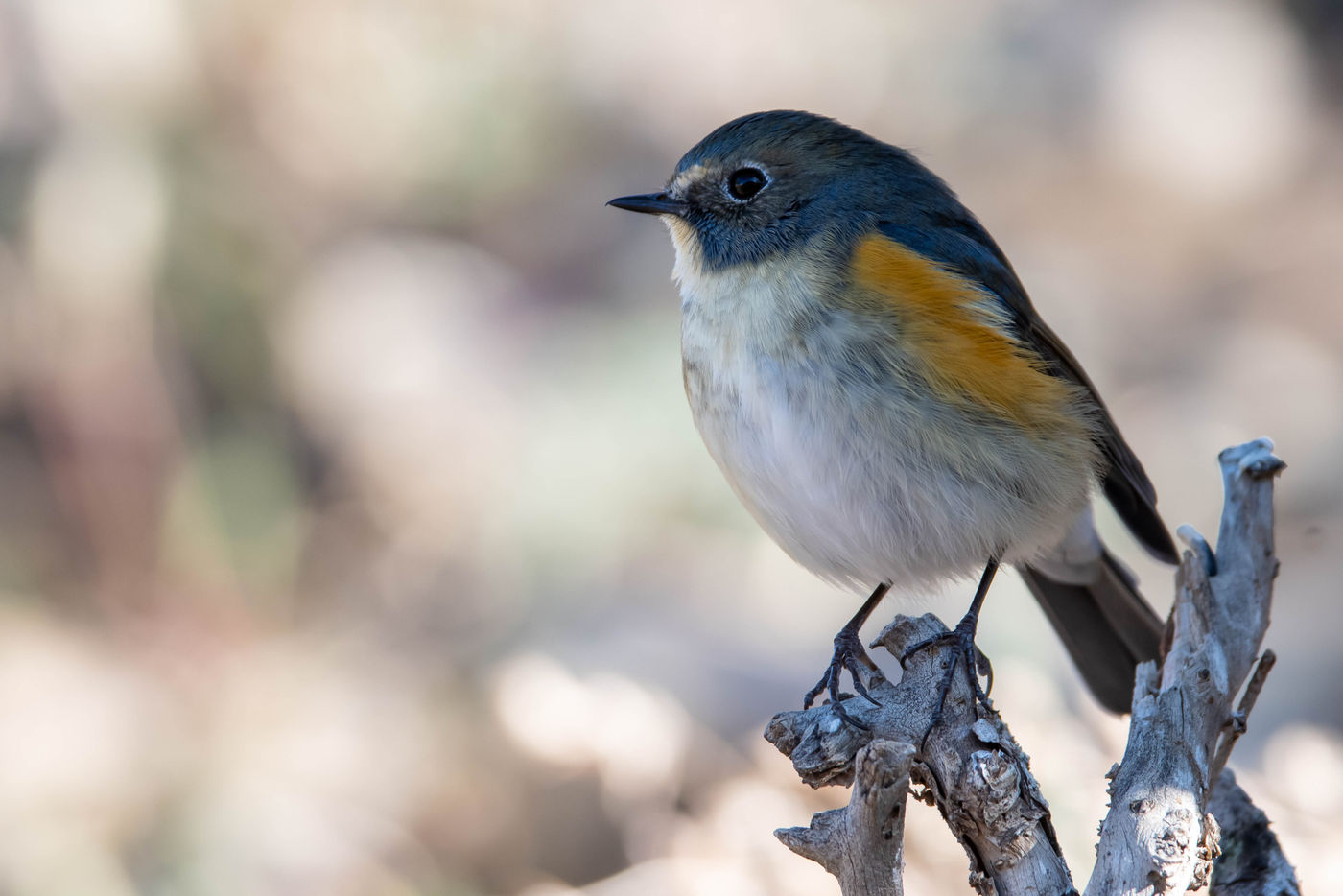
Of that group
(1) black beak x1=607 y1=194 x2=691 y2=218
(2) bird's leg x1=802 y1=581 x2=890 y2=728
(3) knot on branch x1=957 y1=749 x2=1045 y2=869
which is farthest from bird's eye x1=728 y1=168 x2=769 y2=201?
(3) knot on branch x1=957 y1=749 x2=1045 y2=869

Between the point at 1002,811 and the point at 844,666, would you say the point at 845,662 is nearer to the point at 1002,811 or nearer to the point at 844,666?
the point at 844,666

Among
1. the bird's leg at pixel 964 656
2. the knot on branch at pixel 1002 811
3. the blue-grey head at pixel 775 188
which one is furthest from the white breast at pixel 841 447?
the knot on branch at pixel 1002 811

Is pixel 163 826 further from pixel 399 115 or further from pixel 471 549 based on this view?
pixel 399 115

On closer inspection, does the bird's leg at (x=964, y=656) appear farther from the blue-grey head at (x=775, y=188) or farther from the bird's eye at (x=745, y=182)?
the bird's eye at (x=745, y=182)

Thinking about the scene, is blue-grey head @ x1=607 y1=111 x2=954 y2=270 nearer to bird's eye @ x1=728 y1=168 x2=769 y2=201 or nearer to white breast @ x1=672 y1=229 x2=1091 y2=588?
bird's eye @ x1=728 y1=168 x2=769 y2=201

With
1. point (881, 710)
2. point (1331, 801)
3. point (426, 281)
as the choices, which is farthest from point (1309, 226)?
point (881, 710)

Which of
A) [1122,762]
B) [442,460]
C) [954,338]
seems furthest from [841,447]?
[442,460]

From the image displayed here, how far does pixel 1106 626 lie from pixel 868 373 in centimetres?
125

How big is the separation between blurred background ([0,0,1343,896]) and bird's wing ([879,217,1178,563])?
51 centimetres

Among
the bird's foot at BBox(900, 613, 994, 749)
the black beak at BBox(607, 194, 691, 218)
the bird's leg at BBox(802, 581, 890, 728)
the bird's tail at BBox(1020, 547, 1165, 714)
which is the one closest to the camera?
the bird's foot at BBox(900, 613, 994, 749)

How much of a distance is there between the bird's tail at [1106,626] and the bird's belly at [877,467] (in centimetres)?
48

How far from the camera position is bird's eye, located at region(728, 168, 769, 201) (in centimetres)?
288

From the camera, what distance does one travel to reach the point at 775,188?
2.86 meters

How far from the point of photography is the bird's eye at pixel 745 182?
288cm
